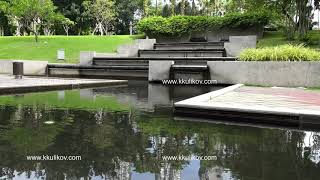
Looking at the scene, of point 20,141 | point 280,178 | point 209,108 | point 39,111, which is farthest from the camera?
point 39,111

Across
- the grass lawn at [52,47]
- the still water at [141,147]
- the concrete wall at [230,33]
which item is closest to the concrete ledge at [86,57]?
the grass lawn at [52,47]

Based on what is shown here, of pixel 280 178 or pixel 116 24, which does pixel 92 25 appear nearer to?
pixel 116 24

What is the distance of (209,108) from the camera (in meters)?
8.03

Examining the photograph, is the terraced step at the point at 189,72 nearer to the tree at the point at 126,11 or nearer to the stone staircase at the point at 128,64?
the stone staircase at the point at 128,64

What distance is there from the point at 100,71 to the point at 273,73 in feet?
33.1

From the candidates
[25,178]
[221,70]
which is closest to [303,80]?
[221,70]

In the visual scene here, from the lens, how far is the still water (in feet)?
14.9

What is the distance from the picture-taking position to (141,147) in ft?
18.7

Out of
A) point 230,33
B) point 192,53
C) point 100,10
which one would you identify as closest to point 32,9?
point 192,53

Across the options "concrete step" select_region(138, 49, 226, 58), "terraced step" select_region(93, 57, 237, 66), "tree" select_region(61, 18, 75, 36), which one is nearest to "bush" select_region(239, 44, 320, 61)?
"terraced step" select_region(93, 57, 237, 66)

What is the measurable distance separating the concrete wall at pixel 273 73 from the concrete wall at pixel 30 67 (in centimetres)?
1133

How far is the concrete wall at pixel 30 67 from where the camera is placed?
71.9ft

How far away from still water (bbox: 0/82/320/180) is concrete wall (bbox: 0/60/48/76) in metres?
13.3

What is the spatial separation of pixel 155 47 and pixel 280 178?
22440 millimetres
